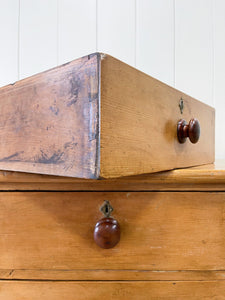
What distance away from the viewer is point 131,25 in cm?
86

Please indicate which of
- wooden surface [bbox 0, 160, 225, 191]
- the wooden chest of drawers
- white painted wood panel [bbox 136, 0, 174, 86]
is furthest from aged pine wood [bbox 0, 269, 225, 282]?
white painted wood panel [bbox 136, 0, 174, 86]

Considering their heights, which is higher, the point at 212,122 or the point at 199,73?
the point at 199,73

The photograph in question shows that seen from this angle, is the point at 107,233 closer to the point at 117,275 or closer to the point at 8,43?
the point at 117,275

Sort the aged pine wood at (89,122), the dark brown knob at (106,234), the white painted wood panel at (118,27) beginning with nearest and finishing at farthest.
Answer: the aged pine wood at (89,122) < the dark brown knob at (106,234) < the white painted wood panel at (118,27)

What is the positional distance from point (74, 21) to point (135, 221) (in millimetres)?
781

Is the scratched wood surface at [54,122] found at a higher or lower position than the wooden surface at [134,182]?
higher

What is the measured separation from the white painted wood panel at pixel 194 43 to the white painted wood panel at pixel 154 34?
0.08 feet

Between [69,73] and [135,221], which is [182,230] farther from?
[69,73]

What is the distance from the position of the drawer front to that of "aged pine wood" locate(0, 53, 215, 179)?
0.08 meters

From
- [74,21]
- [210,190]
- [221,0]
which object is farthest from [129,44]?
[210,190]

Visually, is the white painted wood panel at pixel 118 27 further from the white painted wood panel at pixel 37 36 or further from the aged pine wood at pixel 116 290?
the aged pine wood at pixel 116 290

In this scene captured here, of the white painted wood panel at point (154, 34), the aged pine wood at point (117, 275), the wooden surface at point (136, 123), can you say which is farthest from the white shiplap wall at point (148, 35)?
the aged pine wood at point (117, 275)

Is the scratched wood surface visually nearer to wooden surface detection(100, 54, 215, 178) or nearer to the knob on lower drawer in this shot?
wooden surface detection(100, 54, 215, 178)

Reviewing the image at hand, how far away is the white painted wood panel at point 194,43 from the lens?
2.83 ft
